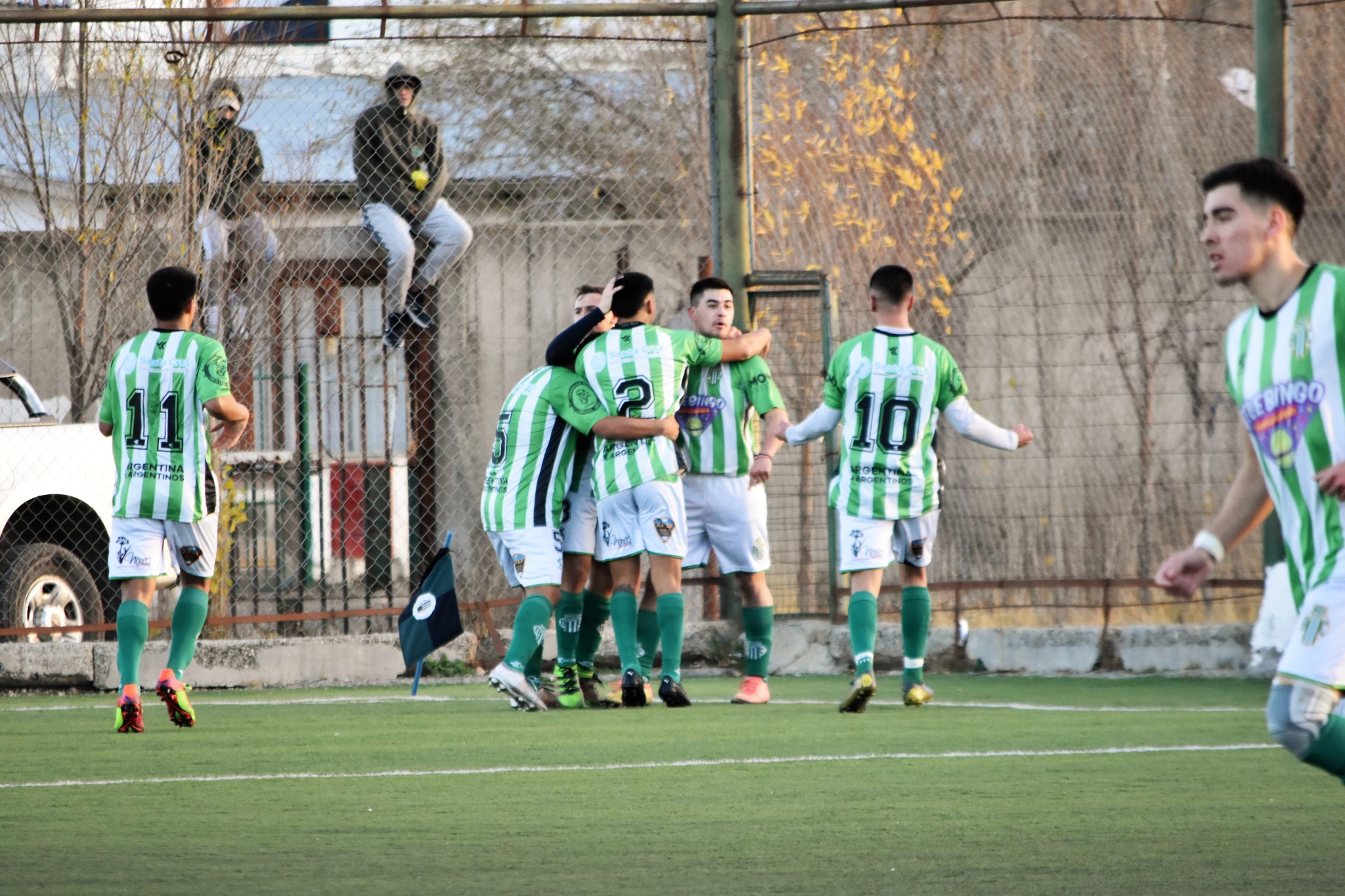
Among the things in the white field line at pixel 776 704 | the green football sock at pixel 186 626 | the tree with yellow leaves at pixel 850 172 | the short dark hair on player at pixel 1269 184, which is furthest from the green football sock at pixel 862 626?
the short dark hair on player at pixel 1269 184

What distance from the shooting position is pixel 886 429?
8.20 meters

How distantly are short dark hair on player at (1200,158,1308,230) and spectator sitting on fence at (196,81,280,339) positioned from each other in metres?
7.58

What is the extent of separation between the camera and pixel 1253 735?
6625 millimetres

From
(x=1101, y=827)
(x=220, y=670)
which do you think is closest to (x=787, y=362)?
(x=220, y=670)

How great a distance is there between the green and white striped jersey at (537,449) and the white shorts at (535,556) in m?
0.03

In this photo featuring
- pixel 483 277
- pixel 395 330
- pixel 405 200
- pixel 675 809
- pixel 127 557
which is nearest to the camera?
pixel 675 809

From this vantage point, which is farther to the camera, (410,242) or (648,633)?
(410,242)

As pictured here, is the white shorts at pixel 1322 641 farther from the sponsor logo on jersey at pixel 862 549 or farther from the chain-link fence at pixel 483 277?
the chain-link fence at pixel 483 277

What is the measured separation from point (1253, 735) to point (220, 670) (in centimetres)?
571

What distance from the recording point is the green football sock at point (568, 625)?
8.52 m

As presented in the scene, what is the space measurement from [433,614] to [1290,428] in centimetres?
610

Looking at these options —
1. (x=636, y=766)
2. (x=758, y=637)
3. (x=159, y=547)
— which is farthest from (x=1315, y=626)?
(x=159, y=547)

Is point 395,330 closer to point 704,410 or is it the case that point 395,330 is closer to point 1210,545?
point 704,410

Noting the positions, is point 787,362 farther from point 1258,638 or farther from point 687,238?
point 1258,638
